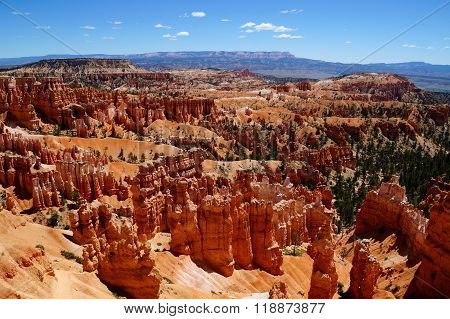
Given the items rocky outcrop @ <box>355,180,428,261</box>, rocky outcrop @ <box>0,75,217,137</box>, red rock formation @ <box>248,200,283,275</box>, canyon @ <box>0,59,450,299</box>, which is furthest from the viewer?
rocky outcrop @ <box>0,75,217,137</box>

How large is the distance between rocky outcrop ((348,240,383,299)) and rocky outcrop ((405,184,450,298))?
2133 millimetres

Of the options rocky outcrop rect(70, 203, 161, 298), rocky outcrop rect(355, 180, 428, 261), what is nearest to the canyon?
rocky outcrop rect(70, 203, 161, 298)

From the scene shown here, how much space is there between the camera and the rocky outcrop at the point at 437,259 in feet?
71.3

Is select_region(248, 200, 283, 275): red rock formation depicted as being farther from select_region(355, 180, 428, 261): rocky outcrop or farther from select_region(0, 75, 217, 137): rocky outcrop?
select_region(0, 75, 217, 137): rocky outcrop

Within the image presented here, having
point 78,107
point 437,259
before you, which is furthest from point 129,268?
point 78,107

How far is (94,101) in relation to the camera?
84.7 meters

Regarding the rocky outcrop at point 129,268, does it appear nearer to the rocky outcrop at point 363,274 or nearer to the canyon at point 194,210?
the canyon at point 194,210

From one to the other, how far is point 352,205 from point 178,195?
85.8ft

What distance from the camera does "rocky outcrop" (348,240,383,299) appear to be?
24609mm

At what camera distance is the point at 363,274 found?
25.2 meters

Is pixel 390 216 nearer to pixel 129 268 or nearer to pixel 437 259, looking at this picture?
pixel 437 259

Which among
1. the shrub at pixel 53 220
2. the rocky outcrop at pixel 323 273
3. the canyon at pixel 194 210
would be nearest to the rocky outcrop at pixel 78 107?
the canyon at pixel 194 210

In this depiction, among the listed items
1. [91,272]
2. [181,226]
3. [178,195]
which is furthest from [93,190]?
[91,272]
